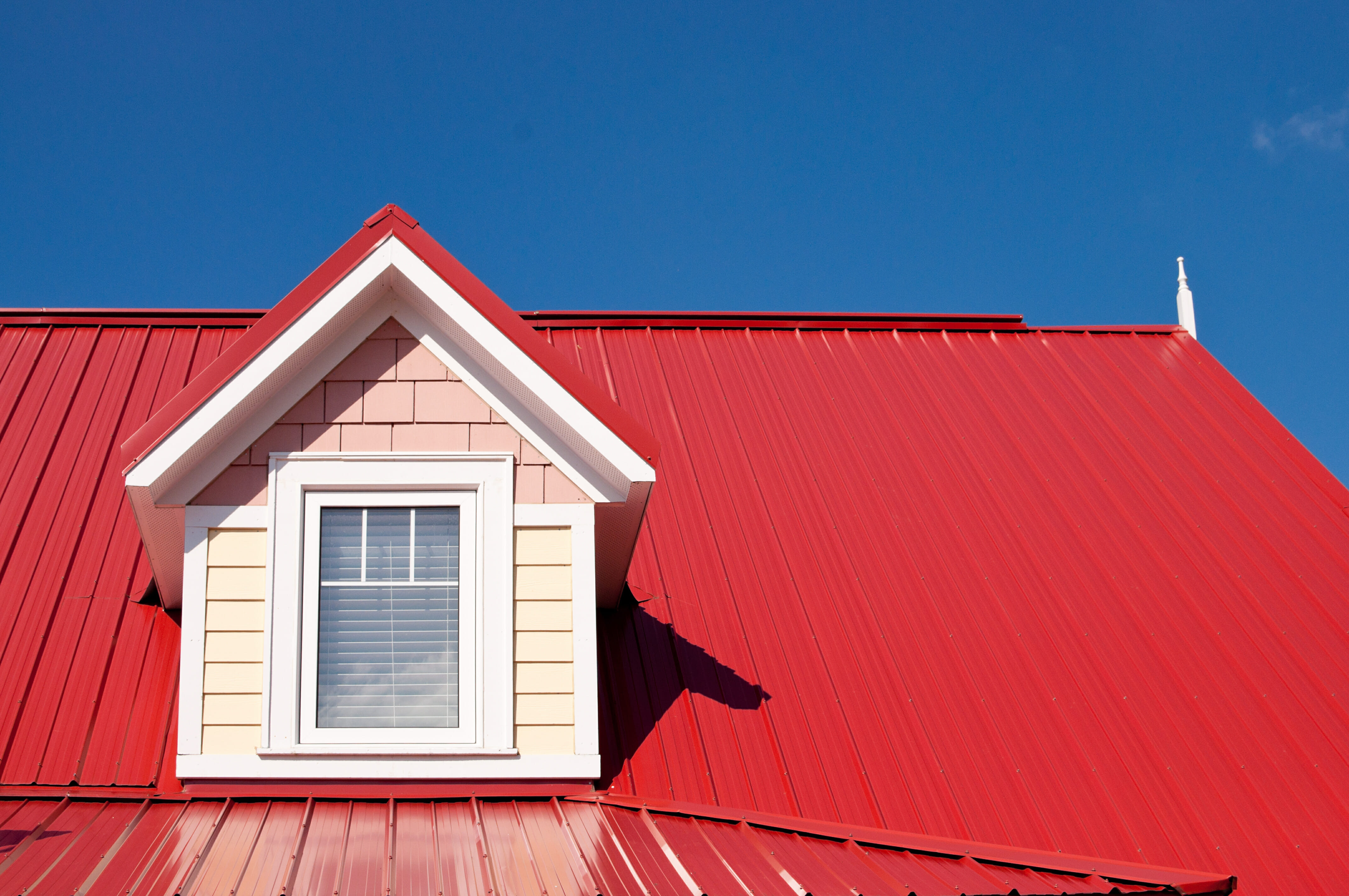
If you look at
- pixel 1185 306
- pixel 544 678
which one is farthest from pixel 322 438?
pixel 1185 306

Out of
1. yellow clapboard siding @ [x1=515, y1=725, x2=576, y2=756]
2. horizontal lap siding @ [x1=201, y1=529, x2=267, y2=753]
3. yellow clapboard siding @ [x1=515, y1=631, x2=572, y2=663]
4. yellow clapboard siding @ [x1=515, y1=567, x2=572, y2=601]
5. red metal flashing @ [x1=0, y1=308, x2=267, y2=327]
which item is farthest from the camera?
red metal flashing @ [x1=0, y1=308, x2=267, y2=327]

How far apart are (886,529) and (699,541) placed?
1.62m

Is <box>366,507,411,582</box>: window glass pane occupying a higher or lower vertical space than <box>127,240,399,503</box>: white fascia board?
lower

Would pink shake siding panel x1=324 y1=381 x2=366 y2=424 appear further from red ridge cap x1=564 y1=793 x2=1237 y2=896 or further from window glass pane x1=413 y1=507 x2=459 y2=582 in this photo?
red ridge cap x1=564 y1=793 x2=1237 y2=896

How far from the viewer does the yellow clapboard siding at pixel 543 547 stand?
255 inches

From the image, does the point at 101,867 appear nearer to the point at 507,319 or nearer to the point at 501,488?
the point at 501,488

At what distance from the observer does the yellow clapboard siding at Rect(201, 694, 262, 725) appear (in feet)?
20.0

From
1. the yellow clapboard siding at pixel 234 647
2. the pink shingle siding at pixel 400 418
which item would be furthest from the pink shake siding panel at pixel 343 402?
the yellow clapboard siding at pixel 234 647

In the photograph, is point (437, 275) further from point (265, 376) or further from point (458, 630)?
point (458, 630)

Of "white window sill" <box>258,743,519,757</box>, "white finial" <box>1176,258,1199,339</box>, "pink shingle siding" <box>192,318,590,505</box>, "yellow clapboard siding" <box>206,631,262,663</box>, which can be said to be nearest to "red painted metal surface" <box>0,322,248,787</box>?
"yellow clapboard siding" <box>206,631,262,663</box>

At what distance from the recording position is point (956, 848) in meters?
5.70

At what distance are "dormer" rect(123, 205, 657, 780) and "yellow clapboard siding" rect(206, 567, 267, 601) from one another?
0.05 ft

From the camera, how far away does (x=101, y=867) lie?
4.99 meters

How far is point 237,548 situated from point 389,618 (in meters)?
0.97
